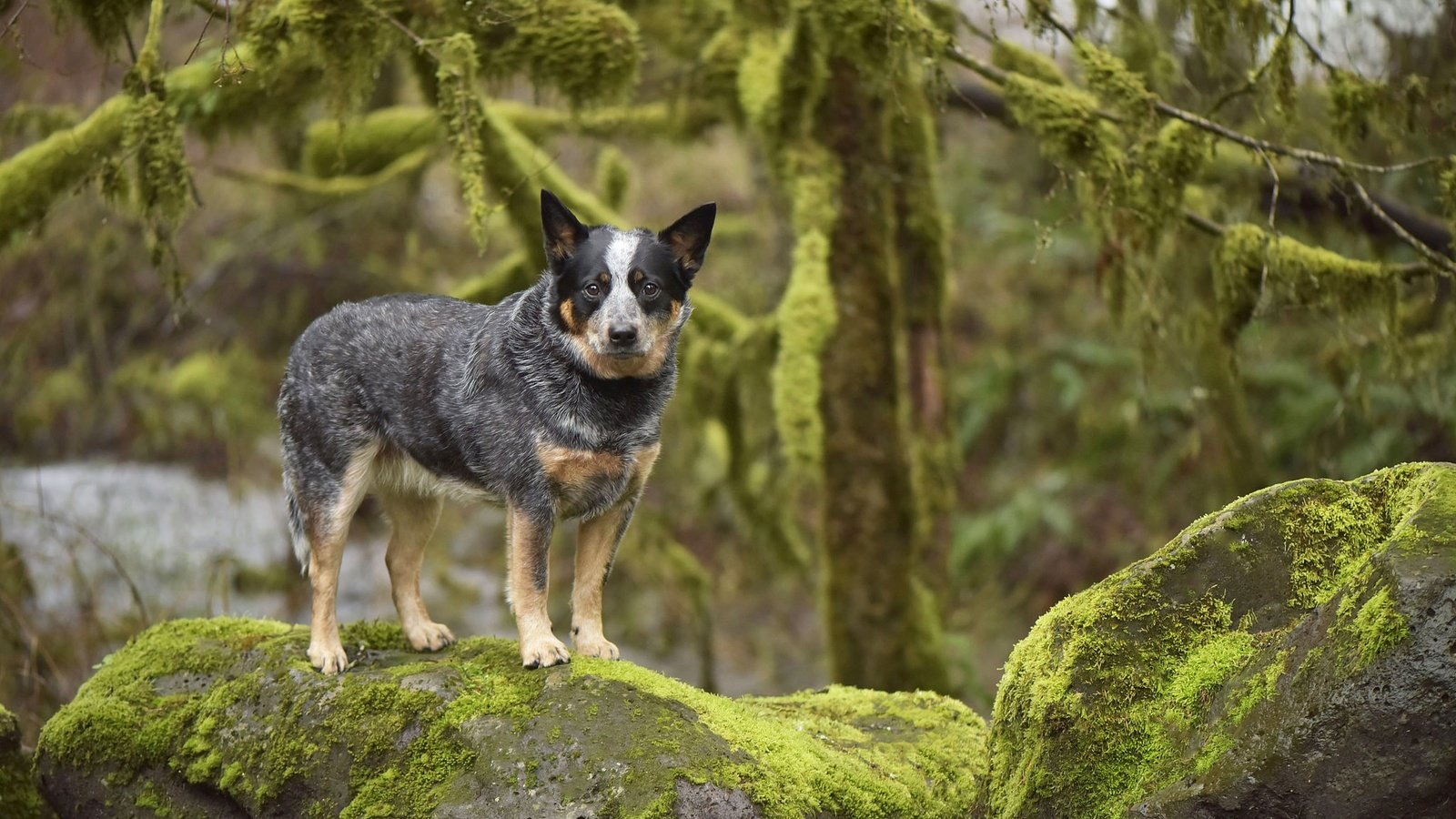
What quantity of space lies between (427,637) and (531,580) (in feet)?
3.30

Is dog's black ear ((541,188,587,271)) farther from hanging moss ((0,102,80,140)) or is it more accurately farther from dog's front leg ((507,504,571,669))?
hanging moss ((0,102,80,140))

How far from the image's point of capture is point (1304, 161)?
6.76m

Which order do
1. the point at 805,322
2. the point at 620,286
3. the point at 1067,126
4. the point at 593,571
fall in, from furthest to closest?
1. the point at 805,322
2. the point at 1067,126
3. the point at 593,571
4. the point at 620,286

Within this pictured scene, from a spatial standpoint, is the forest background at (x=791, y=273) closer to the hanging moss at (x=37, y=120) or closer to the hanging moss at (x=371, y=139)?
the hanging moss at (x=371, y=139)

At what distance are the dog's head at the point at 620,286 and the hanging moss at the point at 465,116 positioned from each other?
0.91 metres

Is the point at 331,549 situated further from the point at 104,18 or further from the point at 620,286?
the point at 104,18

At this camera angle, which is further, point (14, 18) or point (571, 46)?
point (571, 46)

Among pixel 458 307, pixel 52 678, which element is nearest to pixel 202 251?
pixel 52 678

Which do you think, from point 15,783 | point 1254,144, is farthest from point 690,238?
point 15,783

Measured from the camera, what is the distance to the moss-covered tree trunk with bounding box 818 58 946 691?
8.92 meters

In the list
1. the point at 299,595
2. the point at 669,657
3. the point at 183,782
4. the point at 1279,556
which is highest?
the point at 1279,556

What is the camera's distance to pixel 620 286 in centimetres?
525

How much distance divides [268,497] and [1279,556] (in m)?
13.2

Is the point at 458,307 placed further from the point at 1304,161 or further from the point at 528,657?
the point at 1304,161
